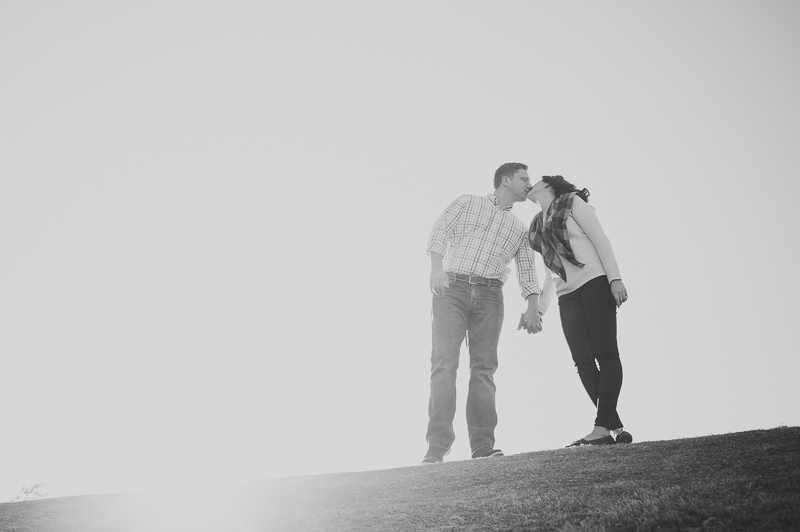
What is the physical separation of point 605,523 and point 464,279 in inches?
152

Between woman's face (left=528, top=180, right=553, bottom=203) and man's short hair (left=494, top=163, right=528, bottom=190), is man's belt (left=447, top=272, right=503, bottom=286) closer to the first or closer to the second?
woman's face (left=528, top=180, right=553, bottom=203)

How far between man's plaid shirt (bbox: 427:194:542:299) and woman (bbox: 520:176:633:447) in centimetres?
72

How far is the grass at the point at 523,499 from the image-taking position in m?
2.53

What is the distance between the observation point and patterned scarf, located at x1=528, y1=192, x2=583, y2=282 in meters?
5.36

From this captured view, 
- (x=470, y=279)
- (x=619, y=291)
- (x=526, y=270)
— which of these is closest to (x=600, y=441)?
(x=619, y=291)

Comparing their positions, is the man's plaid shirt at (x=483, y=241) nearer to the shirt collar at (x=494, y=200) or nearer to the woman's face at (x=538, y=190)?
the shirt collar at (x=494, y=200)

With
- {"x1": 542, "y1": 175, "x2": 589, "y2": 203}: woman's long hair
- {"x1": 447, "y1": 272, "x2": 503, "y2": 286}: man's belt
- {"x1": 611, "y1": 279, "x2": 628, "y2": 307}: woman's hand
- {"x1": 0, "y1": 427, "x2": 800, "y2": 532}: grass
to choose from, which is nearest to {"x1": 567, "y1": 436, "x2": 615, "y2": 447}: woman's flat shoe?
{"x1": 0, "y1": 427, "x2": 800, "y2": 532}: grass

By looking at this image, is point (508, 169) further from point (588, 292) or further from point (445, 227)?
point (588, 292)

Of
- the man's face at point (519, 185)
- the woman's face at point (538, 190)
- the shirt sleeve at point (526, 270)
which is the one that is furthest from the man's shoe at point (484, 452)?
the man's face at point (519, 185)

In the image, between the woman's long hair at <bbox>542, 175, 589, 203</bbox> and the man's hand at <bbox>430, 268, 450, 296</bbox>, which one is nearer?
the woman's long hair at <bbox>542, 175, 589, 203</bbox>

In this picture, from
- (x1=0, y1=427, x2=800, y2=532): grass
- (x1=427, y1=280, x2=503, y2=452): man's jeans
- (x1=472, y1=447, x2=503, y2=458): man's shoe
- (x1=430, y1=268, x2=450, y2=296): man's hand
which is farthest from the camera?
(x1=430, y1=268, x2=450, y2=296): man's hand

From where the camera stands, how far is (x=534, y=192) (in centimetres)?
598

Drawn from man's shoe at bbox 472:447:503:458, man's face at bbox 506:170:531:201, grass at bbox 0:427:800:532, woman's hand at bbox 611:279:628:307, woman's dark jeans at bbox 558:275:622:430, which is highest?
man's face at bbox 506:170:531:201

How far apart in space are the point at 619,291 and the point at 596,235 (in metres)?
0.57
